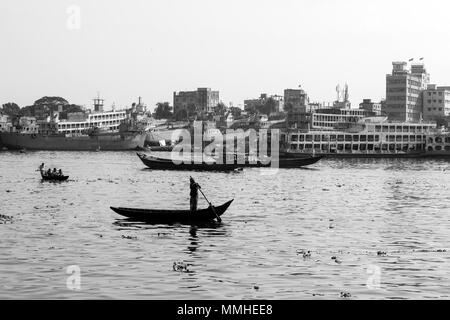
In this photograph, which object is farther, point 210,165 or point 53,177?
point 210,165

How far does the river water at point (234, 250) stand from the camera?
28.3 m

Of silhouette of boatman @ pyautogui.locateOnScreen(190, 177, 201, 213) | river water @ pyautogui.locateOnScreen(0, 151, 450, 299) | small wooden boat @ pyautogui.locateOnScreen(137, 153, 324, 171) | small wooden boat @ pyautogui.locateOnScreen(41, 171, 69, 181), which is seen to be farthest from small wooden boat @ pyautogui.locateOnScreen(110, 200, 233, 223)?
small wooden boat @ pyautogui.locateOnScreen(137, 153, 324, 171)

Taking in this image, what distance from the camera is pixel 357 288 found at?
93.4 ft

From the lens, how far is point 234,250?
122 ft

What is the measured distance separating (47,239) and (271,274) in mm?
15024

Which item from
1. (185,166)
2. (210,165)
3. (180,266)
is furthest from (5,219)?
(185,166)

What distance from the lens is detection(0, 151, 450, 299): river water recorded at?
92.7ft


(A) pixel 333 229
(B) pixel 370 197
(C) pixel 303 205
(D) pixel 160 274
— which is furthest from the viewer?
(B) pixel 370 197

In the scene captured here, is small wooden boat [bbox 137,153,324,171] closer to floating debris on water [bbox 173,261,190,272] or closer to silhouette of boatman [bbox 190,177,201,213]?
silhouette of boatman [bbox 190,177,201,213]

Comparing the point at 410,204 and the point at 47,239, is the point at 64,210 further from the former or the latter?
the point at 410,204

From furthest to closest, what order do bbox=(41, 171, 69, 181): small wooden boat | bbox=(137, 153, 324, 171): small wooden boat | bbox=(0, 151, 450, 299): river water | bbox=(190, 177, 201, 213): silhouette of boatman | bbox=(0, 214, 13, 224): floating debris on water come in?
bbox=(137, 153, 324, 171): small wooden boat, bbox=(41, 171, 69, 181): small wooden boat, bbox=(0, 214, 13, 224): floating debris on water, bbox=(190, 177, 201, 213): silhouette of boatman, bbox=(0, 151, 450, 299): river water

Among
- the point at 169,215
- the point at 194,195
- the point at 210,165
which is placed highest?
the point at 194,195

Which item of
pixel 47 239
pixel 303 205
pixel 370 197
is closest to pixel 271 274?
pixel 47 239

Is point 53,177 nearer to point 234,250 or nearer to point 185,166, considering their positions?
point 185,166
